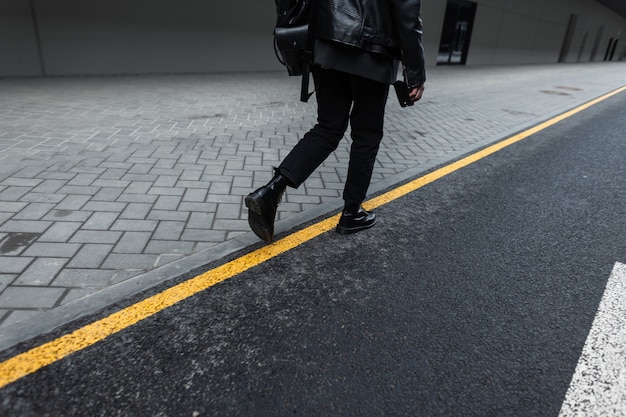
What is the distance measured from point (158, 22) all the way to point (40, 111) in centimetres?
467

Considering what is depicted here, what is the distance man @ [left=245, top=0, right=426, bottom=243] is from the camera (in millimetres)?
2293

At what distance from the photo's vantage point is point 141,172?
153 inches

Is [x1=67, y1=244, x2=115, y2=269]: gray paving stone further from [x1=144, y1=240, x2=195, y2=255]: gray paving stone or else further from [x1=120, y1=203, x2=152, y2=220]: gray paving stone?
[x1=120, y1=203, x2=152, y2=220]: gray paving stone

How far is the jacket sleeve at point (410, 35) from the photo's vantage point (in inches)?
89.5

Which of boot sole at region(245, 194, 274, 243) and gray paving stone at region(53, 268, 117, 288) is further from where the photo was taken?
boot sole at region(245, 194, 274, 243)

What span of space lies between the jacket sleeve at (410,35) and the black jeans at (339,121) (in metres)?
0.21

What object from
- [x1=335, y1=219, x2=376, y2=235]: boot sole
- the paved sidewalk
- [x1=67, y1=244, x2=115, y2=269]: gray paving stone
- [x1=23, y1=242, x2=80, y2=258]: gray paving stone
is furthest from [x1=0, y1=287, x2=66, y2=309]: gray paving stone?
[x1=335, y1=219, x2=376, y2=235]: boot sole

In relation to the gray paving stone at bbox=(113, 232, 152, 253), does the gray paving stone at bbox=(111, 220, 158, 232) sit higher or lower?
higher

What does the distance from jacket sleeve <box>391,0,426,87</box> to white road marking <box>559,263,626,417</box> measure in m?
1.65

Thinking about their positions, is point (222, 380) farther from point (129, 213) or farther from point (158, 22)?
point (158, 22)

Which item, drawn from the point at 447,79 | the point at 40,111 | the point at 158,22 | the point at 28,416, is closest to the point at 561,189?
the point at 28,416

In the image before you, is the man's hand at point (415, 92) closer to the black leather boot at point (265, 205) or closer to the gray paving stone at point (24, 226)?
the black leather boot at point (265, 205)

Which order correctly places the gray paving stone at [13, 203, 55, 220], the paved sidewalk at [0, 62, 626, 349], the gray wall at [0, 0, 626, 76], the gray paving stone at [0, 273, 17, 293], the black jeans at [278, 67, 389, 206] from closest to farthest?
the gray paving stone at [0, 273, 17, 293]
the paved sidewalk at [0, 62, 626, 349]
the black jeans at [278, 67, 389, 206]
the gray paving stone at [13, 203, 55, 220]
the gray wall at [0, 0, 626, 76]

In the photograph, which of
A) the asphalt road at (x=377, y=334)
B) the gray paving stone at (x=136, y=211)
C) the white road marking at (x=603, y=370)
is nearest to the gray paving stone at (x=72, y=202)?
the gray paving stone at (x=136, y=211)
